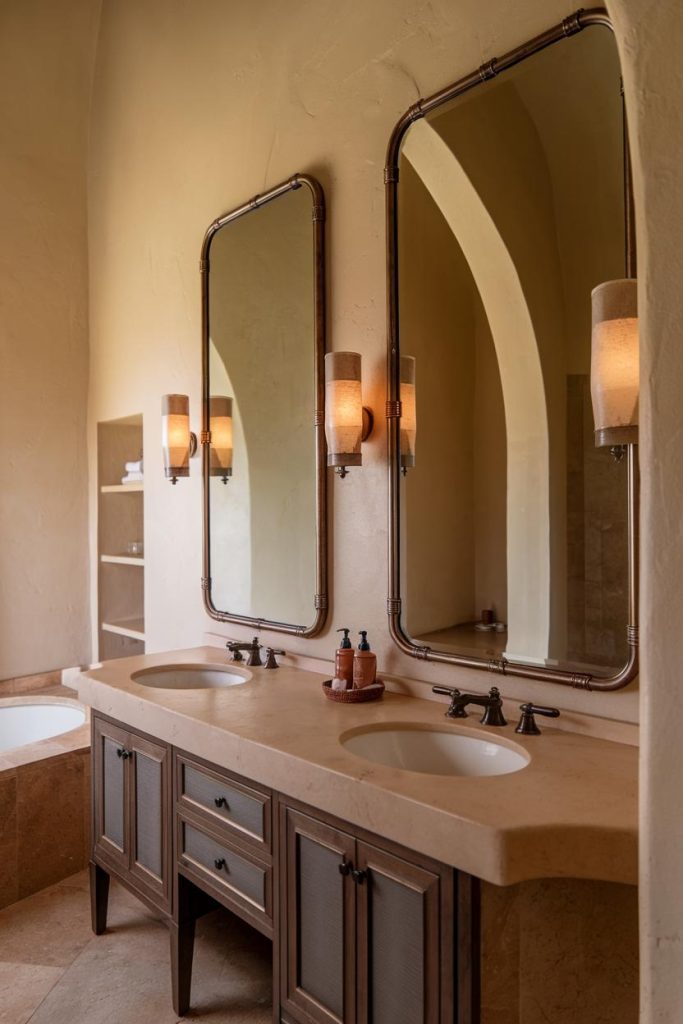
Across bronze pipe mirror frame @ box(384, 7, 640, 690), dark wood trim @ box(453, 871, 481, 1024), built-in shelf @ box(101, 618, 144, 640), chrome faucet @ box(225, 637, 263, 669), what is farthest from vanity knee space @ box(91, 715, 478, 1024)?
built-in shelf @ box(101, 618, 144, 640)

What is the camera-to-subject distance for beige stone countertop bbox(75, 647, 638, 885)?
117 centimetres

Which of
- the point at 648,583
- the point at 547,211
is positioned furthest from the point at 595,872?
the point at 547,211

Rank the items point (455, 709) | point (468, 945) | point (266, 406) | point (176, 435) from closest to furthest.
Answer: point (468, 945) < point (455, 709) < point (266, 406) < point (176, 435)

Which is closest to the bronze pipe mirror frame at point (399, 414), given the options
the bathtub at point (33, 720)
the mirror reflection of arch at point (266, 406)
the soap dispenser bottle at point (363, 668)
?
the soap dispenser bottle at point (363, 668)

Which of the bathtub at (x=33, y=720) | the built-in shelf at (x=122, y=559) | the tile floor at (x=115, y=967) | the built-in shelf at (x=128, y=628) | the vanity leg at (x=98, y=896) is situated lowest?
the tile floor at (x=115, y=967)

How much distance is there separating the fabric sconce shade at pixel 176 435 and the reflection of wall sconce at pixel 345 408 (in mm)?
979

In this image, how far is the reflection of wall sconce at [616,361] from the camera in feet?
5.08

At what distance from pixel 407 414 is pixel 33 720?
259 cm

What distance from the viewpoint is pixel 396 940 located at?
→ 136 cm

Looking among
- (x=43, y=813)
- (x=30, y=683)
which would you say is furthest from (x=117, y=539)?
(x=43, y=813)

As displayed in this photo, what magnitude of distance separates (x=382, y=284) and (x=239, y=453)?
89 centimetres

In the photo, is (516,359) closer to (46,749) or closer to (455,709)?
(455,709)

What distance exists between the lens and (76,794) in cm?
274

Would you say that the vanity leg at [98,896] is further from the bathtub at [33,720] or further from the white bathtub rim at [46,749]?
the bathtub at [33,720]
